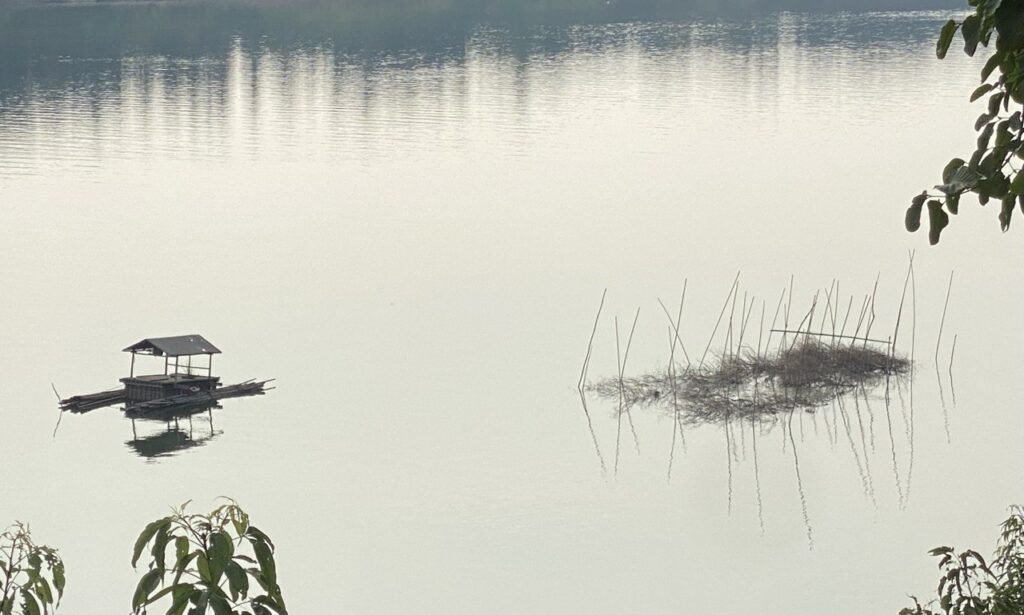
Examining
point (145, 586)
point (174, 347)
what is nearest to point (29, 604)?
point (145, 586)

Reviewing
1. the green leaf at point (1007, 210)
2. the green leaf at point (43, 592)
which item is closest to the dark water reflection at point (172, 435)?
the green leaf at point (43, 592)

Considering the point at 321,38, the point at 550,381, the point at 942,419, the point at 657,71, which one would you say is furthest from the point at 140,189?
the point at 321,38

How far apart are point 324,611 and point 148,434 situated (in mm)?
3573

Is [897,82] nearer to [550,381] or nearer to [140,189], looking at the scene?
[140,189]

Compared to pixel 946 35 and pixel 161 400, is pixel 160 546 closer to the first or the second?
pixel 946 35

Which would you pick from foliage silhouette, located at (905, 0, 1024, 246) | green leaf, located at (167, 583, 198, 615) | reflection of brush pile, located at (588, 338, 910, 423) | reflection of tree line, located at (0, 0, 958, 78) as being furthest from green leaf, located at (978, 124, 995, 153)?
reflection of tree line, located at (0, 0, 958, 78)

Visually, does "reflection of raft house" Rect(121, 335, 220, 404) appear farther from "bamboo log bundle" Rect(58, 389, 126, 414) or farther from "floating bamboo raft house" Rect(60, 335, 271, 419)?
"bamboo log bundle" Rect(58, 389, 126, 414)

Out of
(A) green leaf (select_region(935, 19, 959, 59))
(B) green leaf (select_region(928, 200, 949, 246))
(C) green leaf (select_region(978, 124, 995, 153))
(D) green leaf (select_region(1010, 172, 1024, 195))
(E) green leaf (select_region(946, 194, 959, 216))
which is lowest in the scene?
(B) green leaf (select_region(928, 200, 949, 246))

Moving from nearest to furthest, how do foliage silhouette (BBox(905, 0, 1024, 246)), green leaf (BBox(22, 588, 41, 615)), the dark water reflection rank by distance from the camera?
foliage silhouette (BBox(905, 0, 1024, 246)) < green leaf (BBox(22, 588, 41, 615)) < the dark water reflection

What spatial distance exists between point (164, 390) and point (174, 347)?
1.13 feet

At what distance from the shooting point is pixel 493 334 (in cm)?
1536

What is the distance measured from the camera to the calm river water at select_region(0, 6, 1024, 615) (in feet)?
34.3

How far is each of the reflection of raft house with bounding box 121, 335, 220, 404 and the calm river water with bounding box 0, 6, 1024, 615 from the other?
279 millimetres

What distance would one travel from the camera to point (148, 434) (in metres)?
12.6
